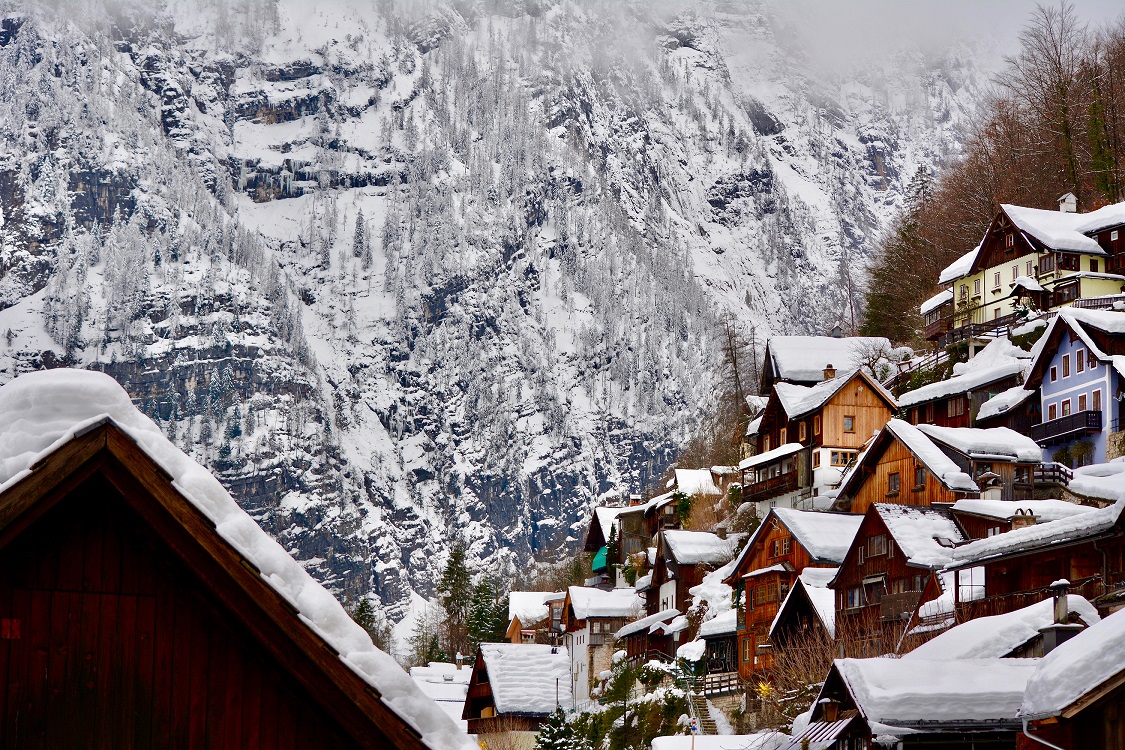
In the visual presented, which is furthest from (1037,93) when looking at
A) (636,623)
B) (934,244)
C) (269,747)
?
(269,747)

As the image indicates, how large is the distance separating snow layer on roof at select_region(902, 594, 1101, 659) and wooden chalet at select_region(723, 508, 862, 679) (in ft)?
83.6

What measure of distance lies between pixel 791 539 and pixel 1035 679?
149 ft

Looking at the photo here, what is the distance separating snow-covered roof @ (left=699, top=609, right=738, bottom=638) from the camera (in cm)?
6412

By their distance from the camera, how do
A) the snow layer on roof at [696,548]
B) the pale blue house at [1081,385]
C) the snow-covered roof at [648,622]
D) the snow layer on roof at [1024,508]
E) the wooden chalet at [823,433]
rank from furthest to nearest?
the wooden chalet at [823,433] → the snow layer on roof at [696,548] → the snow-covered roof at [648,622] → the pale blue house at [1081,385] → the snow layer on roof at [1024,508]

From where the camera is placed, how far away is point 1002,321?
257 feet

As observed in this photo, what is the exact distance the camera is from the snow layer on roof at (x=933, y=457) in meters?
55.0

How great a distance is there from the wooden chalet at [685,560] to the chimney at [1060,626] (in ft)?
161

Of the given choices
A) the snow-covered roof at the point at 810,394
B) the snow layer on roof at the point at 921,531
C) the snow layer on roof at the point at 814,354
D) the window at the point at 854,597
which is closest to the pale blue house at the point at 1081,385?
the snow layer on roof at the point at 921,531

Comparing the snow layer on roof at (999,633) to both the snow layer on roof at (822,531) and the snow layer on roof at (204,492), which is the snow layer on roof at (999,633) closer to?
the snow layer on roof at (204,492)

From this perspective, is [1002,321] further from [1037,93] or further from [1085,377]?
[1037,93]

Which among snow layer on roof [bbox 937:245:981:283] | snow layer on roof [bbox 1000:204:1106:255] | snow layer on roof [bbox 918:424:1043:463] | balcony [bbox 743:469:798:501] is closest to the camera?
snow layer on roof [bbox 918:424:1043:463]

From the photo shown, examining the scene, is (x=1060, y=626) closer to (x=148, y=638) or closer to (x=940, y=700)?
(x=940, y=700)

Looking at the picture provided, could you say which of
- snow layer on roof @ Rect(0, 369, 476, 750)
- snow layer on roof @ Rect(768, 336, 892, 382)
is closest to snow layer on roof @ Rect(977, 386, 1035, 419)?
snow layer on roof @ Rect(768, 336, 892, 382)

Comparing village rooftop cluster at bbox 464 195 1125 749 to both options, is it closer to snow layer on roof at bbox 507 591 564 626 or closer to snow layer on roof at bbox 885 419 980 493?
snow layer on roof at bbox 885 419 980 493
